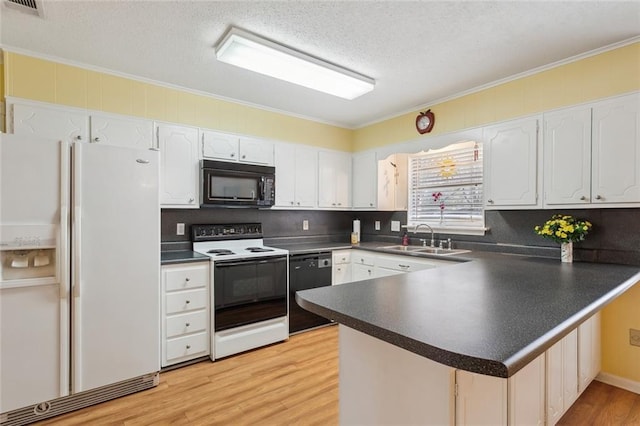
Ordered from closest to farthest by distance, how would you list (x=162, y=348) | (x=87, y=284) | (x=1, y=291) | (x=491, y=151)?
(x=1, y=291) < (x=87, y=284) < (x=162, y=348) < (x=491, y=151)

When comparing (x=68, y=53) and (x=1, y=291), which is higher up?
(x=68, y=53)

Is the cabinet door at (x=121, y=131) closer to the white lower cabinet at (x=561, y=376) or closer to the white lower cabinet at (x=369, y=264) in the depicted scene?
the white lower cabinet at (x=369, y=264)

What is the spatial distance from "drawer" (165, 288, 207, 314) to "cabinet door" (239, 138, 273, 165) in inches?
57.7

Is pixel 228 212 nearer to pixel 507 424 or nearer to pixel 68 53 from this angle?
pixel 68 53

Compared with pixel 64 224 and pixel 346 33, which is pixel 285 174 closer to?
A: pixel 346 33

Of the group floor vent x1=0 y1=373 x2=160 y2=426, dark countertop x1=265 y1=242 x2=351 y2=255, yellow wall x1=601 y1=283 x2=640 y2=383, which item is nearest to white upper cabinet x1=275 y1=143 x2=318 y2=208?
dark countertop x1=265 y1=242 x2=351 y2=255

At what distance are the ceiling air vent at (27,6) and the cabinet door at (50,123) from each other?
0.77 meters

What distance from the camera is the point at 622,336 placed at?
235 cm

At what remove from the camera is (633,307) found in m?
2.31

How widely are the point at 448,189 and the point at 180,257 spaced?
2.88 m

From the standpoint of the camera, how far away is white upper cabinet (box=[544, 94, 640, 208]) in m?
2.17

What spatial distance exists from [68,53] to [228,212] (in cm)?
190

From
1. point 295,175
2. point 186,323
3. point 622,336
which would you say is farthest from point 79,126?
point 622,336

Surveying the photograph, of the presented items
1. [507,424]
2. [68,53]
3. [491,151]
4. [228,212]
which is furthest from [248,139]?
[507,424]
